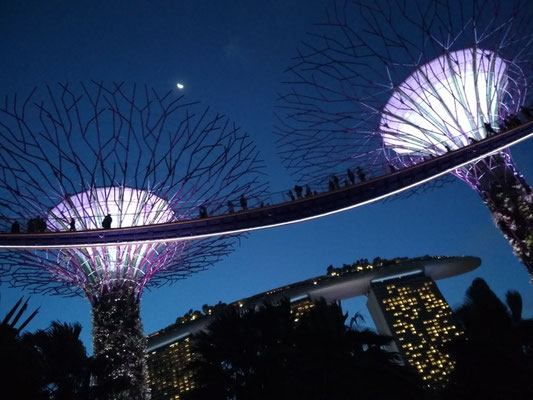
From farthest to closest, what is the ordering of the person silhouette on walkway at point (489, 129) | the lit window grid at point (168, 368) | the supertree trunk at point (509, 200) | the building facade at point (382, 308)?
the lit window grid at point (168, 368), the building facade at point (382, 308), the person silhouette on walkway at point (489, 129), the supertree trunk at point (509, 200)

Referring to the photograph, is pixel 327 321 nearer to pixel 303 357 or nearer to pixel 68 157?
pixel 303 357

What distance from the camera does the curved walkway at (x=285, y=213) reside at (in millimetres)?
17844

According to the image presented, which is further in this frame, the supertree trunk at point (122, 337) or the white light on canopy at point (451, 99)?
the white light on canopy at point (451, 99)

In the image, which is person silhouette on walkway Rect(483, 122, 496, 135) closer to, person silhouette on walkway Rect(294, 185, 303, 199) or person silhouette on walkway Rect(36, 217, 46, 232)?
person silhouette on walkway Rect(294, 185, 303, 199)

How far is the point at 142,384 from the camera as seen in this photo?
17.9 m

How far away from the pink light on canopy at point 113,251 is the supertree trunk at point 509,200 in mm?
15064

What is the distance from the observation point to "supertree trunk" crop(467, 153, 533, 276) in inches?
698

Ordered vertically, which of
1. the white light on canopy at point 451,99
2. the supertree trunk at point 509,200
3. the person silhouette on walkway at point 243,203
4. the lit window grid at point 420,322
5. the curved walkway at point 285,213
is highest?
the white light on canopy at point 451,99

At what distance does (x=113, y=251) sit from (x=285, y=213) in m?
8.84

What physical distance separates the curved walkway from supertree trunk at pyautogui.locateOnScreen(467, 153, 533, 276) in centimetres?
130

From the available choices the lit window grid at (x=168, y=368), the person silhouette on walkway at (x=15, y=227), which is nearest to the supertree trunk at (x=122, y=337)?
the person silhouette on walkway at (x=15, y=227)

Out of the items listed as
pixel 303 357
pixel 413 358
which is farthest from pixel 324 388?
pixel 413 358

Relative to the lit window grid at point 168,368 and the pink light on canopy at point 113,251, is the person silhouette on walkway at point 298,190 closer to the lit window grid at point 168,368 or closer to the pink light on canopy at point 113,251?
the pink light on canopy at point 113,251

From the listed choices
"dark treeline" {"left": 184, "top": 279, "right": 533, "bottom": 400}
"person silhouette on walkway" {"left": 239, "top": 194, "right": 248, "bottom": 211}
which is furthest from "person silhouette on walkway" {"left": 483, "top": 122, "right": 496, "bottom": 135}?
"person silhouette on walkway" {"left": 239, "top": 194, "right": 248, "bottom": 211}
